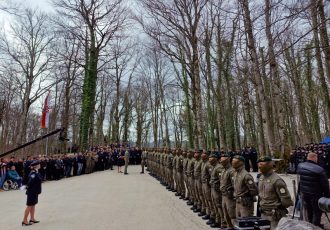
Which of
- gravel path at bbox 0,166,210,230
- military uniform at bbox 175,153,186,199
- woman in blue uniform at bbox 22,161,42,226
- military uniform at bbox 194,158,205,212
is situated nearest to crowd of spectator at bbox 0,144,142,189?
gravel path at bbox 0,166,210,230

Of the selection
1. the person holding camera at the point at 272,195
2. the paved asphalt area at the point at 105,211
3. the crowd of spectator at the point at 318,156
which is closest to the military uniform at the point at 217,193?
the paved asphalt area at the point at 105,211

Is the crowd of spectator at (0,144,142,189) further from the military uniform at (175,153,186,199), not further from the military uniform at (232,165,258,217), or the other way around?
the military uniform at (232,165,258,217)

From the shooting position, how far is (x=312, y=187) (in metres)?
6.32

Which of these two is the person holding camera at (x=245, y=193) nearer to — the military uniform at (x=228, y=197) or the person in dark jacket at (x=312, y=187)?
the military uniform at (x=228, y=197)

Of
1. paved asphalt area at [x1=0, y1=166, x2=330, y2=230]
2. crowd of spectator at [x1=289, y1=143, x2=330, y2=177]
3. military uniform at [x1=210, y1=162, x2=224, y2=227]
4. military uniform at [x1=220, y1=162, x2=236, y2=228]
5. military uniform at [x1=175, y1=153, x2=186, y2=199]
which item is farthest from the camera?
crowd of spectator at [x1=289, y1=143, x2=330, y2=177]

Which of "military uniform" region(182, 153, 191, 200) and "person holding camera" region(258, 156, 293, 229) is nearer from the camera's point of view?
"person holding camera" region(258, 156, 293, 229)

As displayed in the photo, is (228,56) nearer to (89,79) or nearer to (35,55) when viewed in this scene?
(89,79)

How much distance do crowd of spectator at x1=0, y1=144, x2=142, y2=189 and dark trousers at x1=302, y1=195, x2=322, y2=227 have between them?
1177cm

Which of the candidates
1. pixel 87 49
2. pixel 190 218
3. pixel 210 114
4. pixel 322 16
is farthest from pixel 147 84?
pixel 190 218

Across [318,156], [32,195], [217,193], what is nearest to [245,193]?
[217,193]

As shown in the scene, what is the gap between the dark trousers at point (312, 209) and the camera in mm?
6309

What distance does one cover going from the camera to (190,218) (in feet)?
30.8

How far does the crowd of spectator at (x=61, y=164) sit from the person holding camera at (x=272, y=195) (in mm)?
11638

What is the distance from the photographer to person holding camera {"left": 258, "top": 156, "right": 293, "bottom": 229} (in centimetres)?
518
